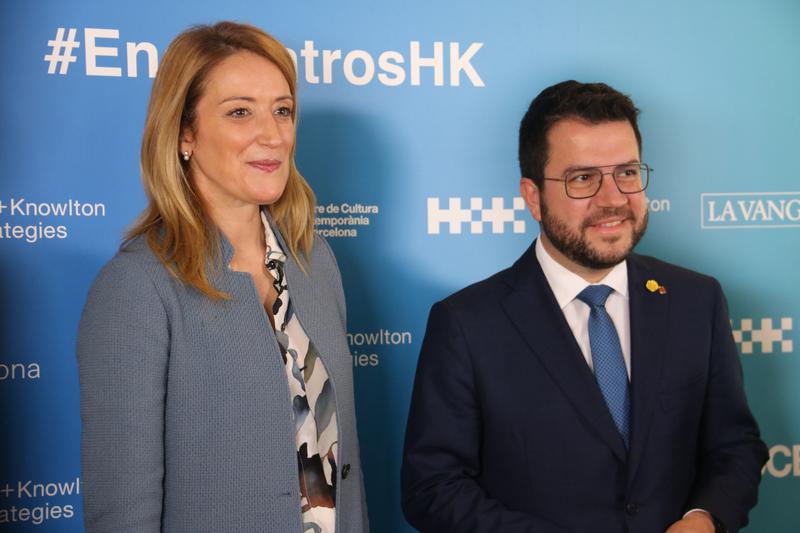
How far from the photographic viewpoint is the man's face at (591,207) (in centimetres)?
201

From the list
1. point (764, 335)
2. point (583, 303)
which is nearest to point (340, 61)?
point (583, 303)

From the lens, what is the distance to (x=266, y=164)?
2.00 metres

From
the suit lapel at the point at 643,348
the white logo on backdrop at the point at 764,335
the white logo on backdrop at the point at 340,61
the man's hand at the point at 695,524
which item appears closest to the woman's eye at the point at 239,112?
the white logo on backdrop at the point at 340,61

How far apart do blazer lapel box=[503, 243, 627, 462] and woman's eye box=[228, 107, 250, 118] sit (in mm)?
752

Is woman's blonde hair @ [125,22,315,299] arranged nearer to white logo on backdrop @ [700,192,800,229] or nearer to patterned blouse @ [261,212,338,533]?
patterned blouse @ [261,212,338,533]

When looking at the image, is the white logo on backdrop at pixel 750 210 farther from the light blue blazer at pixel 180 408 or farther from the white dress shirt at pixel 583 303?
the light blue blazer at pixel 180 408

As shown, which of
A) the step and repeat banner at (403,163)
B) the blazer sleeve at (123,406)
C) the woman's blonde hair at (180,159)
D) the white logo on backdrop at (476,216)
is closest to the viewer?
the blazer sleeve at (123,406)

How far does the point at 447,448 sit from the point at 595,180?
73 centimetres

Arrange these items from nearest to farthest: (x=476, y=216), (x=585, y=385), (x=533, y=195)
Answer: (x=585, y=385), (x=533, y=195), (x=476, y=216)

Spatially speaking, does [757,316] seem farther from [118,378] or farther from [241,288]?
[118,378]

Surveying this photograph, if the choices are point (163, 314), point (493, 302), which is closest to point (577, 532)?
point (493, 302)

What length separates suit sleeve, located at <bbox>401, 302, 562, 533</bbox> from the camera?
191cm

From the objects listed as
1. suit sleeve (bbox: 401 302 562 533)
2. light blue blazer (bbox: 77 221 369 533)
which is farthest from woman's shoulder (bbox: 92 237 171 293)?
suit sleeve (bbox: 401 302 562 533)

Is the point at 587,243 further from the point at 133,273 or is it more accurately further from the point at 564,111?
the point at 133,273
